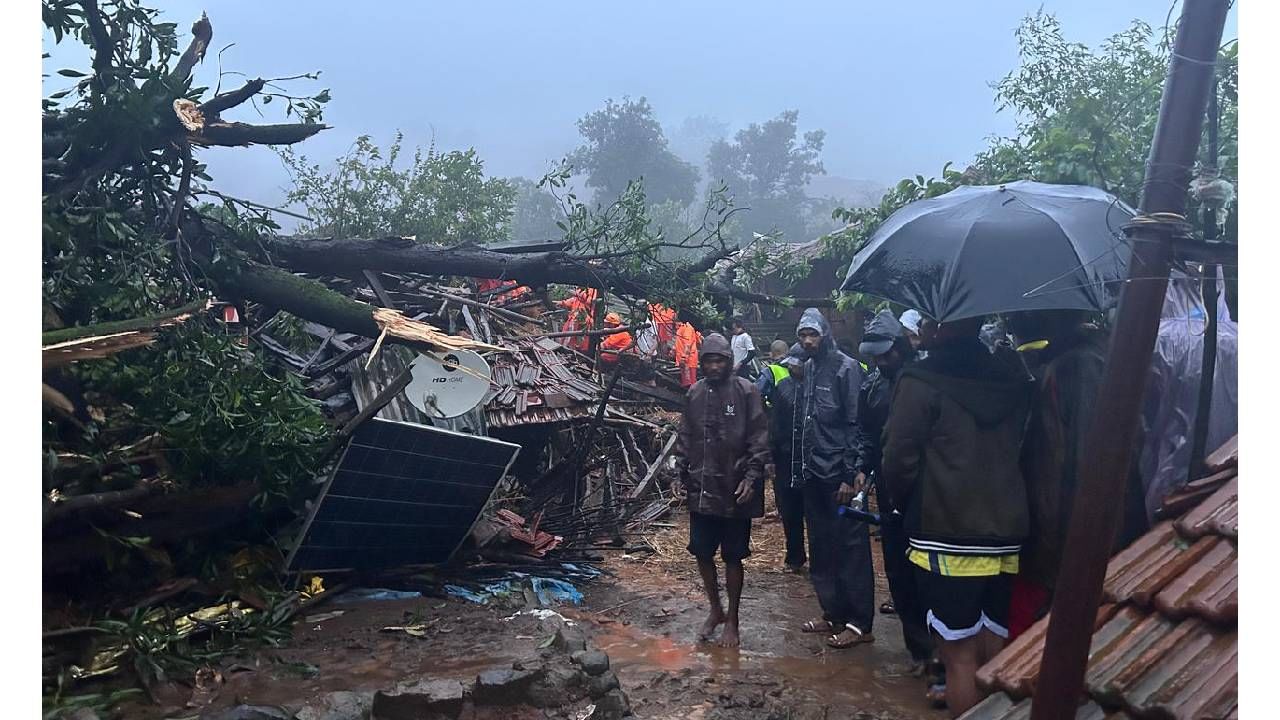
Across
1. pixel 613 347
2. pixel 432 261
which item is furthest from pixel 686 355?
pixel 432 261

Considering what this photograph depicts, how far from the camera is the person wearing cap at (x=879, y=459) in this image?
527 cm

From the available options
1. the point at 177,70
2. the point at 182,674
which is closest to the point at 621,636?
the point at 182,674

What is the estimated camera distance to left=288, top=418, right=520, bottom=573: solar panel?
250 inches

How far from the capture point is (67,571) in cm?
530

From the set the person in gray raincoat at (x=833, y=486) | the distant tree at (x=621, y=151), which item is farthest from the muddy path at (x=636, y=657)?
the distant tree at (x=621, y=151)

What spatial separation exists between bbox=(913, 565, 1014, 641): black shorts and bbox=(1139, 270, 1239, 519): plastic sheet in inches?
27.7

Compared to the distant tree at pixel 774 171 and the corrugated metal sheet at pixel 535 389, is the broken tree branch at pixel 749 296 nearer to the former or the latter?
the corrugated metal sheet at pixel 535 389

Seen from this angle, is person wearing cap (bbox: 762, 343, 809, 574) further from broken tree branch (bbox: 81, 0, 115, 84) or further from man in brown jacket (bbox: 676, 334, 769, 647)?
broken tree branch (bbox: 81, 0, 115, 84)

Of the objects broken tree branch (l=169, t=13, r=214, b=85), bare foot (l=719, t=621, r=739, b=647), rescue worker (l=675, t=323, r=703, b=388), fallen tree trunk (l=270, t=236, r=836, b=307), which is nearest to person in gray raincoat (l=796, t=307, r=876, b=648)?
bare foot (l=719, t=621, r=739, b=647)

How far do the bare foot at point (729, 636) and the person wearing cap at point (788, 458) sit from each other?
159 centimetres

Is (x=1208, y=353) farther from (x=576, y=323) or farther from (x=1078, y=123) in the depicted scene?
(x=576, y=323)

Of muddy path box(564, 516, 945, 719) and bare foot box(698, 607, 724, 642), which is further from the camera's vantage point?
bare foot box(698, 607, 724, 642)

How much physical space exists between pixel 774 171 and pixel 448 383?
159 ft
